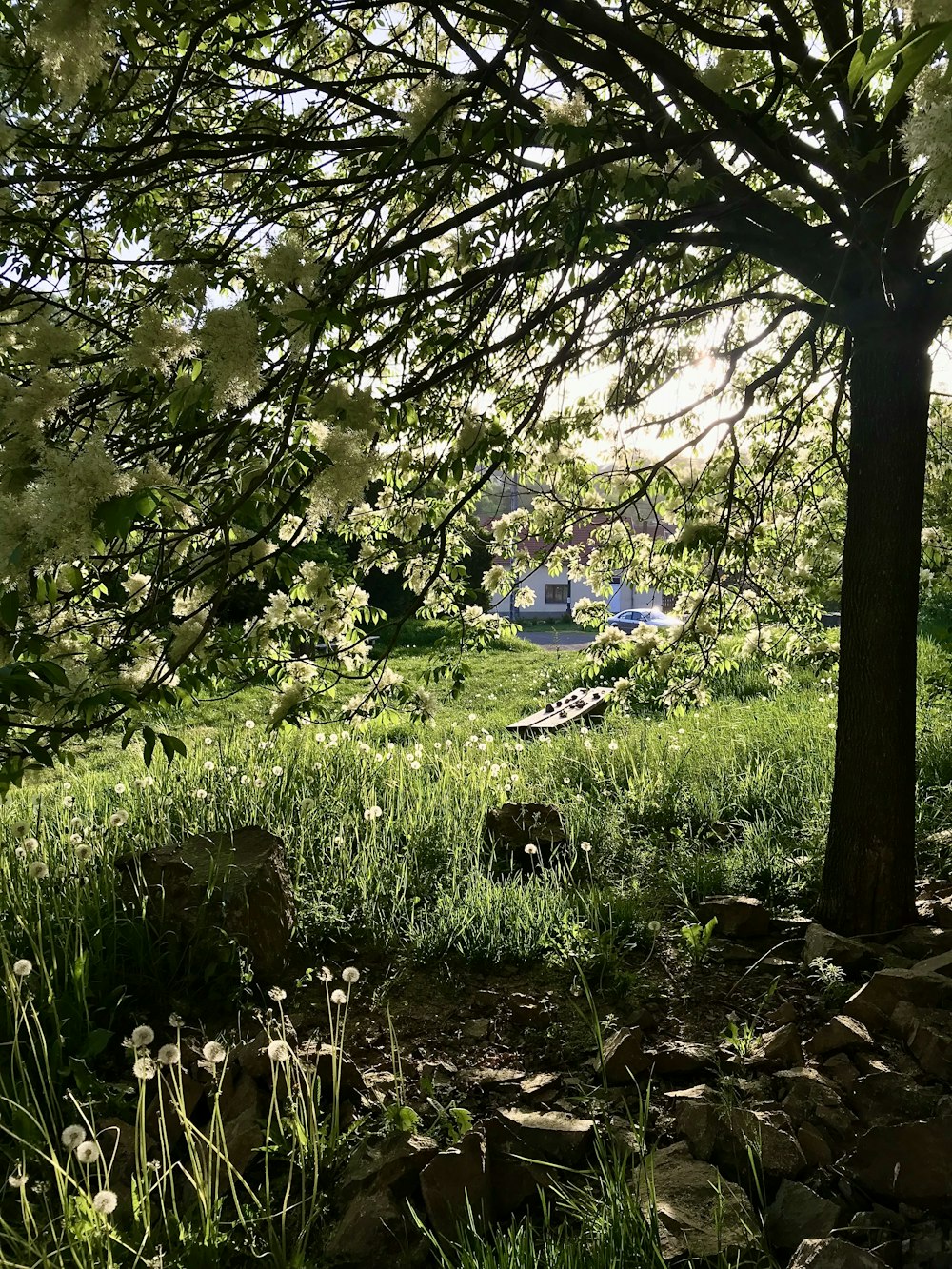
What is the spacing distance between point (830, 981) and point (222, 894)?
2096mm

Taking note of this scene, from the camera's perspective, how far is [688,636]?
15.1 feet

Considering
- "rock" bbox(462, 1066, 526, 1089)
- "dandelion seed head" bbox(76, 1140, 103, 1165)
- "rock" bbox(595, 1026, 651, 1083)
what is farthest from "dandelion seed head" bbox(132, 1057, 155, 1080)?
"rock" bbox(595, 1026, 651, 1083)

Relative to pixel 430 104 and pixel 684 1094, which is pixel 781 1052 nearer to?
pixel 684 1094

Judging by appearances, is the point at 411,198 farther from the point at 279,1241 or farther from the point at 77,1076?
the point at 279,1241

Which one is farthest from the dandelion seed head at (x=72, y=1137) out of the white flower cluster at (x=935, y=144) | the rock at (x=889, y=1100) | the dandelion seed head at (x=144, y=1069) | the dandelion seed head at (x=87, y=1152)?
the white flower cluster at (x=935, y=144)

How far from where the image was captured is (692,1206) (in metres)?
2.03

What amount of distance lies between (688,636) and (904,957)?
5.90 feet

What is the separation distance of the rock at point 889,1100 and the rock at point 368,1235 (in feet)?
3.85

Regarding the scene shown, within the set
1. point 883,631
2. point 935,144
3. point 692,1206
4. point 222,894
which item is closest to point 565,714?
point 883,631

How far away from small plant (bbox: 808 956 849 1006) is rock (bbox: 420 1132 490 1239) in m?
1.41

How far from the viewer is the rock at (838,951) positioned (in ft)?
10.4

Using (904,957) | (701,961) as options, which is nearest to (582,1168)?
(701,961)

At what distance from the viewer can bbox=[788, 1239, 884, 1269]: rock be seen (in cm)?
170

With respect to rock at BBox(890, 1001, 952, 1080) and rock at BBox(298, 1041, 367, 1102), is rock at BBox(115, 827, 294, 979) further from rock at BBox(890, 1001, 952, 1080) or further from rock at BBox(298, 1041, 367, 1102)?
rock at BBox(890, 1001, 952, 1080)
